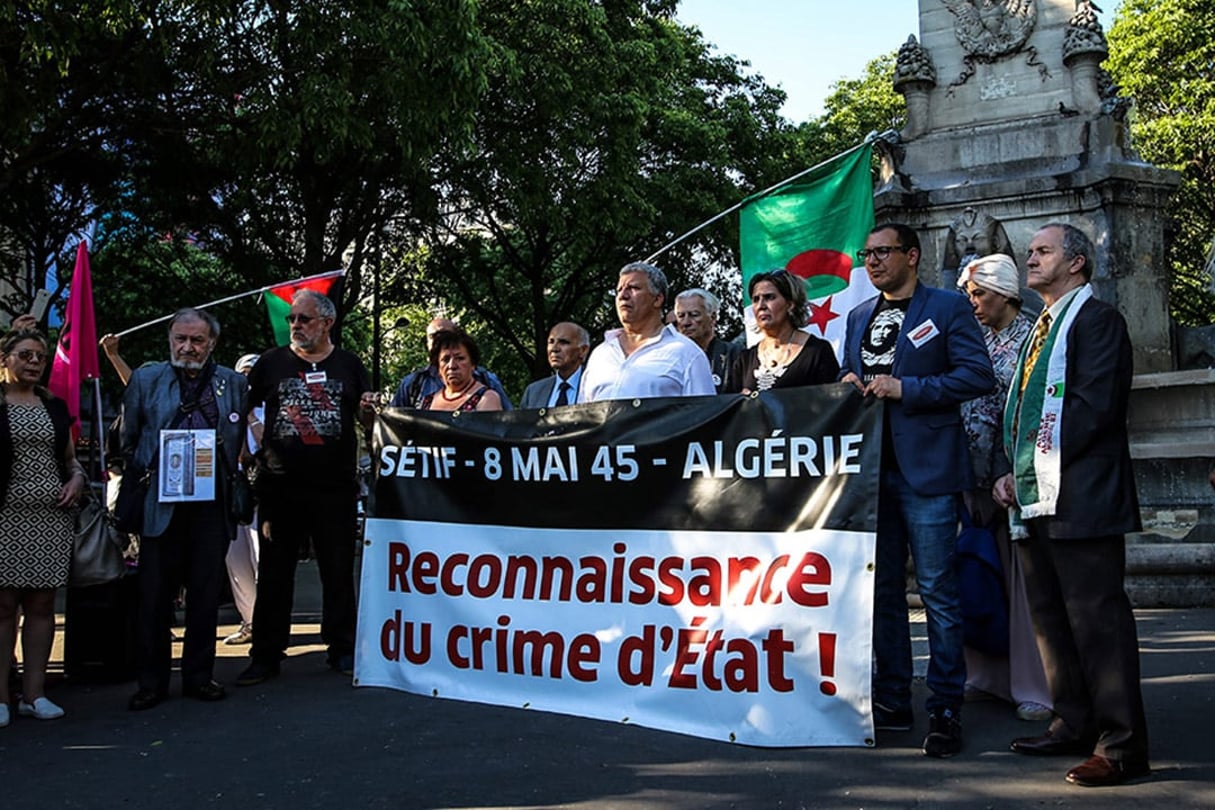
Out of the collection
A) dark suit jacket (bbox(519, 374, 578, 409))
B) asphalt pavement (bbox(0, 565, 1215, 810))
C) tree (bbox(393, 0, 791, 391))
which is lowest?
asphalt pavement (bbox(0, 565, 1215, 810))

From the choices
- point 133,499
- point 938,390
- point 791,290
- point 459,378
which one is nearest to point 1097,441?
point 938,390

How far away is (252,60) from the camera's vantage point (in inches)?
656

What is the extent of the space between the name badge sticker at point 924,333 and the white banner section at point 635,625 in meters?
0.85

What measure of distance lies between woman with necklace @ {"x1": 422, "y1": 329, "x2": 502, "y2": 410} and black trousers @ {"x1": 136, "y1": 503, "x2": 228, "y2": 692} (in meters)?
1.46

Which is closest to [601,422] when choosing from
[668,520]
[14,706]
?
[668,520]

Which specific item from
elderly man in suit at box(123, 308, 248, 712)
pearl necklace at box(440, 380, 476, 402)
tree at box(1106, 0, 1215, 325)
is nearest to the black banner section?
pearl necklace at box(440, 380, 476, 402)

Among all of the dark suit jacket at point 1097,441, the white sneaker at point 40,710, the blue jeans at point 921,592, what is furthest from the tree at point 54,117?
the dark suit jacket at point 1097,441

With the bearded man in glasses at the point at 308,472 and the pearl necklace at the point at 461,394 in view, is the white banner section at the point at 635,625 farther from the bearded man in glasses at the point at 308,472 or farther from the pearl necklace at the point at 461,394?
the pearl necklace at the point at 461,394

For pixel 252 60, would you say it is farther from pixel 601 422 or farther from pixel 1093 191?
pixel 601 422

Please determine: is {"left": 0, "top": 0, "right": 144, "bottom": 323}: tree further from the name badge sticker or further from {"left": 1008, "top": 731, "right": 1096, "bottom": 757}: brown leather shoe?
{"left": 1008, "top": 731, "right": 1096, "bottom": 757}: brown leather shoe

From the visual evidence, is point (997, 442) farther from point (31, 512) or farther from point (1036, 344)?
point (31, 512)

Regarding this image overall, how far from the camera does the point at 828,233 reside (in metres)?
8.62

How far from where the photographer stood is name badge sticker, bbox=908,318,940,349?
536 centimetres

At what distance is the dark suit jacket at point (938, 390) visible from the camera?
522cm
